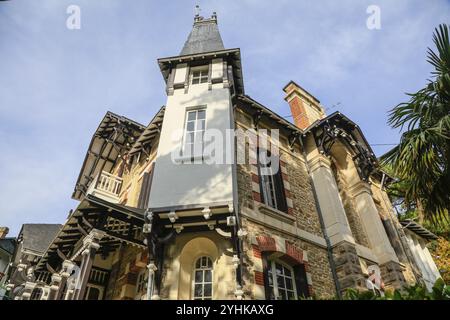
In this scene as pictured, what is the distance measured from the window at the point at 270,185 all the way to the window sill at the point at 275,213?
0.51 metres

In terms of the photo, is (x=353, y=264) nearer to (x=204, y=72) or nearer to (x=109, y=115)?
Answer: (x=204, y=72)

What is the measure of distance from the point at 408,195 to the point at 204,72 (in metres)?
7.19

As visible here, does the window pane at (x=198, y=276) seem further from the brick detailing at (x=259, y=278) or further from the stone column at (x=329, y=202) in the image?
the stone column at (x=329, y=202)

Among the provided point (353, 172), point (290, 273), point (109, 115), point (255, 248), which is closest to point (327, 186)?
point (353, 172)

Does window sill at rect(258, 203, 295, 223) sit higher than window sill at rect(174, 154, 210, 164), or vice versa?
window sill at rect(174, 154, 210, 164)

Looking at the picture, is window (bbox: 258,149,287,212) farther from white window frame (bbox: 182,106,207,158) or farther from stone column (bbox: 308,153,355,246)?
white window frame (bbox: 182,106,207,158)

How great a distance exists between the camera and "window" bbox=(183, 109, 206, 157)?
8.16 m

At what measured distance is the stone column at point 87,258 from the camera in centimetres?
608

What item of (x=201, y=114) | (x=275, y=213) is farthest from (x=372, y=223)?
(x=201, y=114)

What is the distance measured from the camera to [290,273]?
790 centimetres

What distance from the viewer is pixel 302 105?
1404cm

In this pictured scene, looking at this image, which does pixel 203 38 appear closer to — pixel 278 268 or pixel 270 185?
pixel 270 185

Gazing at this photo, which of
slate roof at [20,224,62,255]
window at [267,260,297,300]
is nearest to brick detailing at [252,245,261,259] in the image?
window at [267,260,297,300]

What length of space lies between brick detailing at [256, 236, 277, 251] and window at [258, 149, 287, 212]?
4.67 feet
